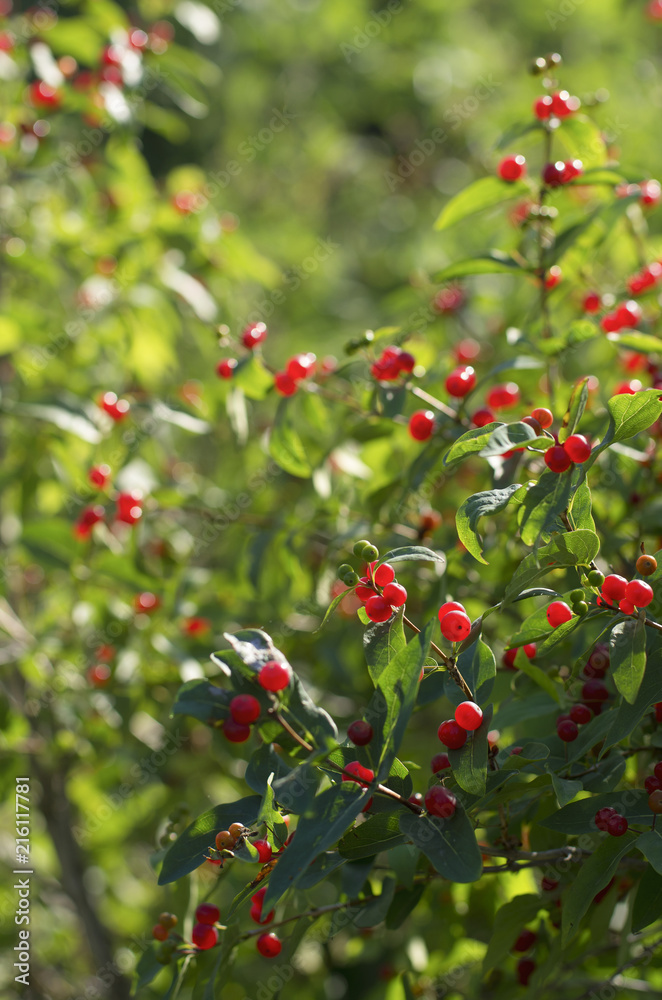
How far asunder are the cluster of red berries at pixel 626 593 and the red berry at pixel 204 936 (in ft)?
2.42

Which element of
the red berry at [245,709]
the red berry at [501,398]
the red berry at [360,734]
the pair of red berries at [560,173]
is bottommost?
the red berry at [245,709]

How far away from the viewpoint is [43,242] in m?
2.42

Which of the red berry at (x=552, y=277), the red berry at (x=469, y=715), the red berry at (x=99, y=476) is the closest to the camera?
the red berry at (x=469, y=715)

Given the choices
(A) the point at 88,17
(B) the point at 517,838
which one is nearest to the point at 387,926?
(B) the point at 517,838

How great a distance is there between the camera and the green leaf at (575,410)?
3.40ft

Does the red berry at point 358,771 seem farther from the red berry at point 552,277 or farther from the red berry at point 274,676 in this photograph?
the red berry at point 552,277

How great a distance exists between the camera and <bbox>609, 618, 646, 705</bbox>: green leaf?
2.99 feet

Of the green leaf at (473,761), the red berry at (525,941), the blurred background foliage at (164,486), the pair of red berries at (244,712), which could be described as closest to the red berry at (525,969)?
the red berry at (525,941)

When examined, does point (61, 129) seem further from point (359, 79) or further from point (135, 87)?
point (359, 79)

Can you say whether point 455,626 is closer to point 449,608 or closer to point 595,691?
point 449,608

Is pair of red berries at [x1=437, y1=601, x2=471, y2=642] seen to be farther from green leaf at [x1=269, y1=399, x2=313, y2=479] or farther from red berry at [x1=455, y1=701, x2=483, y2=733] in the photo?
green leaf at [x1=269, y1=399, x2=313, y2=479]

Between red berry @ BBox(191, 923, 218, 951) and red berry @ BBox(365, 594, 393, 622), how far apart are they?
0.55 m

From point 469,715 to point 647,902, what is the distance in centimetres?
39

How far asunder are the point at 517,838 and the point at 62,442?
1.48 metres
